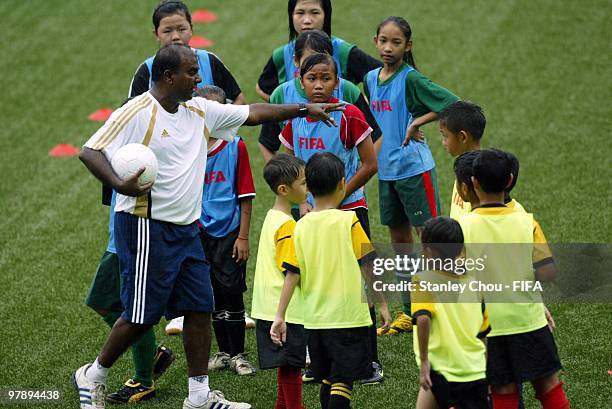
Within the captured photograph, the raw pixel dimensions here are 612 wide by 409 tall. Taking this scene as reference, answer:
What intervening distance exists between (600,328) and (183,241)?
295 cm

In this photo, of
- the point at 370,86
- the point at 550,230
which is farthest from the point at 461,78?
Result: the point at 370,86

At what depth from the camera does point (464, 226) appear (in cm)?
450

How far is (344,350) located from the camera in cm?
466

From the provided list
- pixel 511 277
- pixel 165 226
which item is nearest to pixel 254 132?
pixel 165 226

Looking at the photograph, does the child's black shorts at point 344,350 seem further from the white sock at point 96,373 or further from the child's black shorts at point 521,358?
the white sock at point 96,373

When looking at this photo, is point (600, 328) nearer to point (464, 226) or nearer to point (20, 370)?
point (464, 226)

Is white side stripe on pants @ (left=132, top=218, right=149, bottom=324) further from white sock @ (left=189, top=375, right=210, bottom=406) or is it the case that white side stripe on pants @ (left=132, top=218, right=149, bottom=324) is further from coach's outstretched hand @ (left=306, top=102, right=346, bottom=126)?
coach's outstretched hand @ (left=306, top=102, right=346, bottom=126)

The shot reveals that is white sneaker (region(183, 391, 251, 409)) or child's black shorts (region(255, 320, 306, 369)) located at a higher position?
child's black shorts (region(255, 320, 306, 369))

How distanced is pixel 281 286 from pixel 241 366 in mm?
1168

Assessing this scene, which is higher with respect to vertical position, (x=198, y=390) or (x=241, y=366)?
(x=198, y=390)

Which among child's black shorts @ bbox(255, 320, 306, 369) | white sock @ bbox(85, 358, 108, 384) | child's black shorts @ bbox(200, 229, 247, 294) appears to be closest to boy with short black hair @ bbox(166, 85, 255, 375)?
child's black shorts @ bbox(200, 229, 247, 294)

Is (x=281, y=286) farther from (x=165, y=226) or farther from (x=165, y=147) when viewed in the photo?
(x=165, y=147)

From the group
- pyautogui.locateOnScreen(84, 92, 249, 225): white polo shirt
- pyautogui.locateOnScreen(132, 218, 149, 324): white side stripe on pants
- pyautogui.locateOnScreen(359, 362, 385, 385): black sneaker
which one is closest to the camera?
pyautogui.locateOnScreen(84, 92, 249, 225): white polo shirt

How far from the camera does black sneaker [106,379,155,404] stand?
5.62 m
